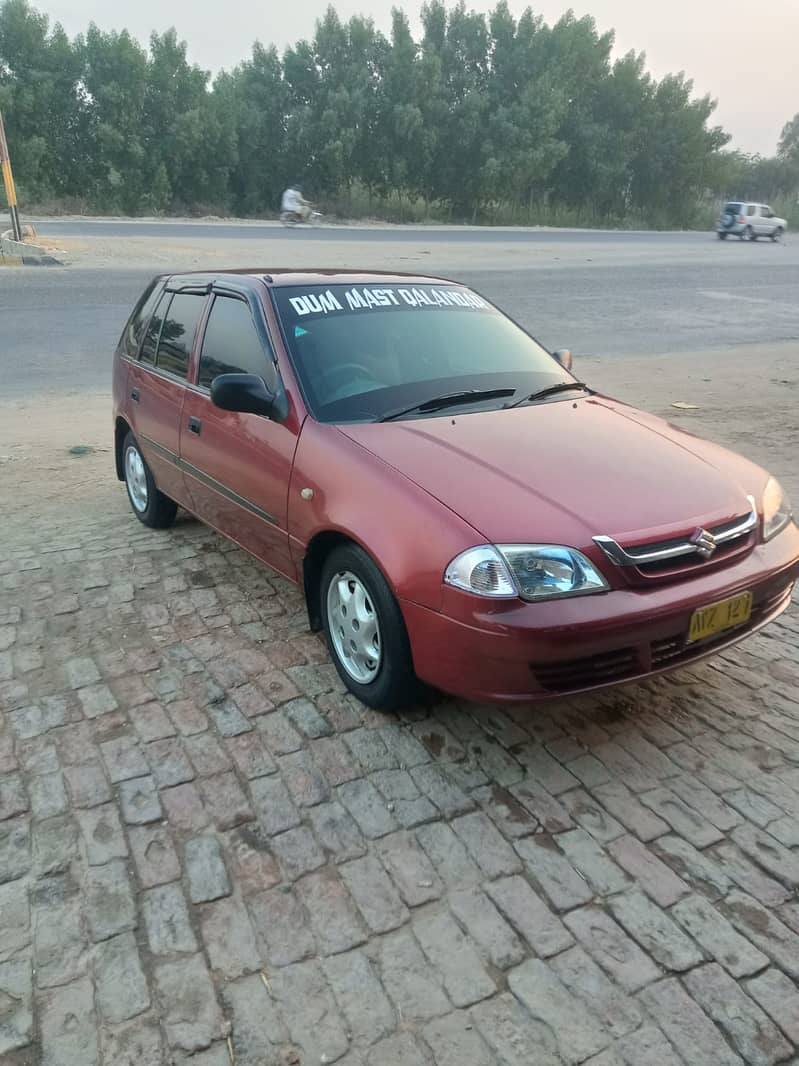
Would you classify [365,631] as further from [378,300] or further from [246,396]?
[378,300]

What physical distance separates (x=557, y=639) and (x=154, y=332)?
354 cm

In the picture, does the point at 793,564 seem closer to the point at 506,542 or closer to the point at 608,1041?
the point at 506,542

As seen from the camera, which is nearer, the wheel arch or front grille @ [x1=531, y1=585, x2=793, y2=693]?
front grille @ [x1=531, y1=585, x2=793, y2=693]

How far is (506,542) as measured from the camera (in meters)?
2.65

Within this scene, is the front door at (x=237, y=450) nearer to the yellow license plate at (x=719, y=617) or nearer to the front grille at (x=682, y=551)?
the front grille at (x=682, y=551)

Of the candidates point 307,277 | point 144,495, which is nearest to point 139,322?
point 144,495

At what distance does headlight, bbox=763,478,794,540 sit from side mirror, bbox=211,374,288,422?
205 centimetres

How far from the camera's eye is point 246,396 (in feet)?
11.5

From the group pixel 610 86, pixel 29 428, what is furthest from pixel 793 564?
pixel 610 86

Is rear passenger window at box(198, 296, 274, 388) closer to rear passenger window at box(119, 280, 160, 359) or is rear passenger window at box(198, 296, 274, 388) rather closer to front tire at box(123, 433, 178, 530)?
rear passenger window at box(119, 280, 160, 359)

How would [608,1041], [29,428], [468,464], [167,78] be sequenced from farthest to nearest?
[167,78] → [29,428] → [468,464] → [608,1041]

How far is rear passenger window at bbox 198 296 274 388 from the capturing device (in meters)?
3.85

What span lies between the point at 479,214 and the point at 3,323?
134ft

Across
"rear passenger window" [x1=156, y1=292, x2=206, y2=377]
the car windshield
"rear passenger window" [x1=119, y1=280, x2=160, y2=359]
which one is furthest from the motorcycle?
the car windshield
